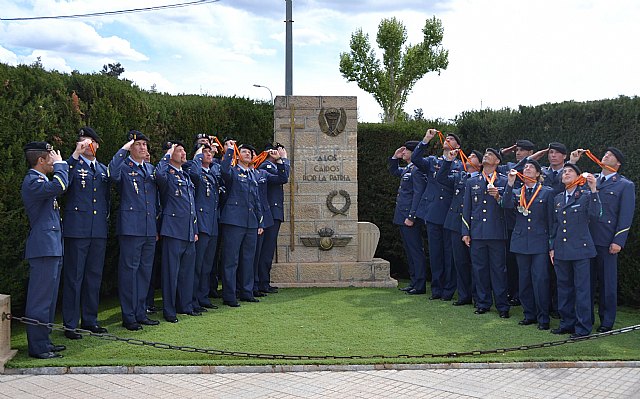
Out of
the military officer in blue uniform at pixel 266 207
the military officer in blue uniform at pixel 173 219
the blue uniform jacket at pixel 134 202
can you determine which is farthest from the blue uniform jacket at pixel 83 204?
the military officer in blue uniform at pixel 266 207

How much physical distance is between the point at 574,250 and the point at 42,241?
16.6ft

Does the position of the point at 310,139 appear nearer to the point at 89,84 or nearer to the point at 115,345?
the point at 89,84

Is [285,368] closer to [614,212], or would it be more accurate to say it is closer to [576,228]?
[576,228]

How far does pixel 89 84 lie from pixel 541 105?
604 cm

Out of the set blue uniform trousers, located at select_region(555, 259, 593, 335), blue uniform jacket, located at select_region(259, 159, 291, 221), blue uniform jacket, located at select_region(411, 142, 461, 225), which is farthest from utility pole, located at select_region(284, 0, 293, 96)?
blue uniform trousers, located at select_region(555, 259, 593, 335)

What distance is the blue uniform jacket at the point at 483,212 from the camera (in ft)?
27.1

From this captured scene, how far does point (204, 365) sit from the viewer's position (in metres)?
5.80

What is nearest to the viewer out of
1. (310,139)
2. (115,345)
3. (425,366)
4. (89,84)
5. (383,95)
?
(425,366)

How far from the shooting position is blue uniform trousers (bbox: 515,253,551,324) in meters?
7.62

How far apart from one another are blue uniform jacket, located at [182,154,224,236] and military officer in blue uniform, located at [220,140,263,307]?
20cm

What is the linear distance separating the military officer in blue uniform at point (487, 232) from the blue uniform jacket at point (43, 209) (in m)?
4.65

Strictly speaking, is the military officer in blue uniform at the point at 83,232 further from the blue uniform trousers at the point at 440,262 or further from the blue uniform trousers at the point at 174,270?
the blue uniform trousers at the point at 440,262

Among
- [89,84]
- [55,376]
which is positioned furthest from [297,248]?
[55,376]

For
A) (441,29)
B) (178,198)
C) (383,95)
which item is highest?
(441,29)
